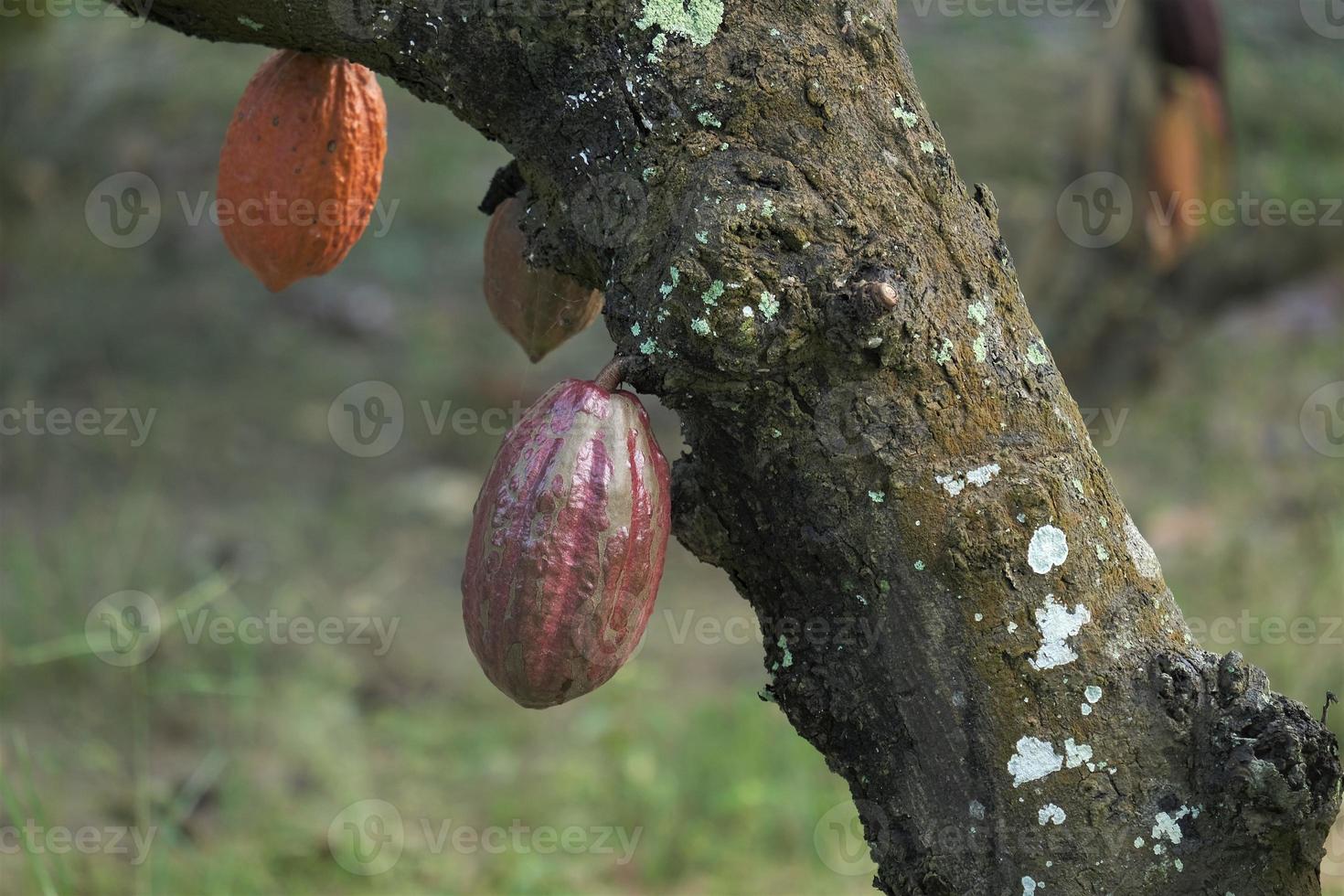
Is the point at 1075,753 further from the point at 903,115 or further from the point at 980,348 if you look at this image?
the point at 903,115

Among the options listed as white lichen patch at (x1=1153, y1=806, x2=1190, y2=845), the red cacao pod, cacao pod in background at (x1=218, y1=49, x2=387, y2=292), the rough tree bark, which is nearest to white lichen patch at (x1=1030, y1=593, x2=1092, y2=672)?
the rough tree bark

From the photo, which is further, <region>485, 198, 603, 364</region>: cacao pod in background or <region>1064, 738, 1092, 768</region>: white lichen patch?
<region>485, 198, 603, 364</region>: cacao pod in background

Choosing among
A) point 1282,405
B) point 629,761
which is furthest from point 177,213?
point 1282,405

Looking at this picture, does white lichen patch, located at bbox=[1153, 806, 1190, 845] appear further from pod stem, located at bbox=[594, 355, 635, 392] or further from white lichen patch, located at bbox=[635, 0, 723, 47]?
white lichen patch, located at bbox=[635, 0, 723, 47]

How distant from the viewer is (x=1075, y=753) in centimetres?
85

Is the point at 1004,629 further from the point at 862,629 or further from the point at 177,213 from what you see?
the point at 177,213

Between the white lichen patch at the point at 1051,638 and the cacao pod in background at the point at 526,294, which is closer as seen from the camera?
the white lichen patch at the point at 1051,638

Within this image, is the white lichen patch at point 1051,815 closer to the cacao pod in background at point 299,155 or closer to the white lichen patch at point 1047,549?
the white lichen patch at point 1047,549

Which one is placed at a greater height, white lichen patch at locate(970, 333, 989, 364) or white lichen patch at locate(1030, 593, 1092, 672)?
white lichen patch at locate(970, 333, 989, 364)

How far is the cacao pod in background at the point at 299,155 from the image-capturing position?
104 cm

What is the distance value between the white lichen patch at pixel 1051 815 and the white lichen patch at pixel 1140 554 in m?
0.17

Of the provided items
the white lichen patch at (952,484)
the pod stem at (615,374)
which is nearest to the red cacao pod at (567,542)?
the pod stem at (615,374)

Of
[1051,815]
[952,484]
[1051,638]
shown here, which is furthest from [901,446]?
[1051,815]

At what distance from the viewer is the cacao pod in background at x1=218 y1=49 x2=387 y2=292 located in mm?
1044
